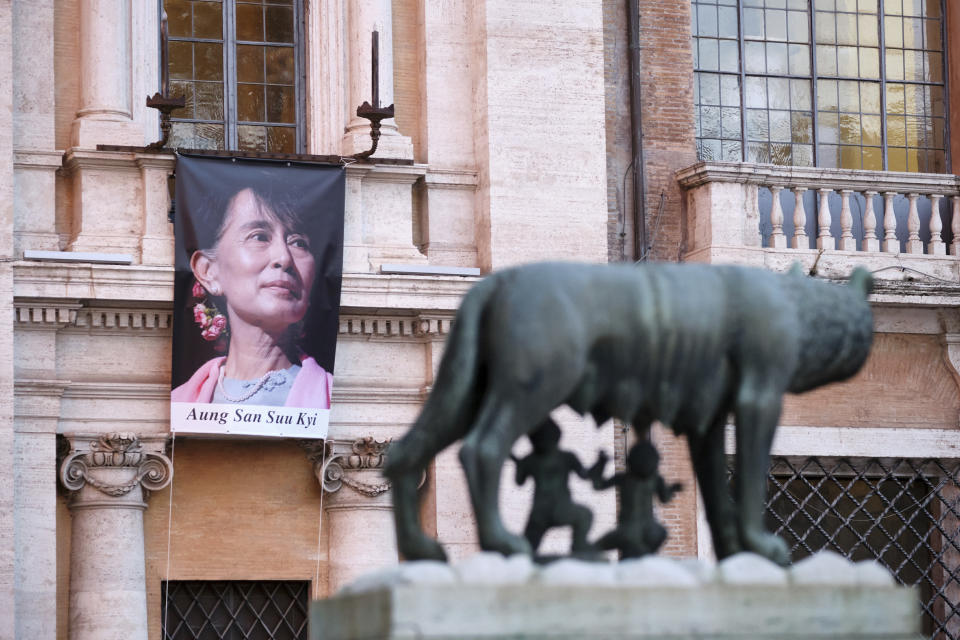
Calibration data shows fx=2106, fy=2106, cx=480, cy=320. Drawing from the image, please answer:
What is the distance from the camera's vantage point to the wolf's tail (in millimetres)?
7992

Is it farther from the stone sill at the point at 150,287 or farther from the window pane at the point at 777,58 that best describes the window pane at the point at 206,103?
the window pane at the point at 777,58

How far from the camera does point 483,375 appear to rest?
816cm

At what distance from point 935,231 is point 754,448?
417 inches

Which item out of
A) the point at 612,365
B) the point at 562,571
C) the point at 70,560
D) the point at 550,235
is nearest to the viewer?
the point at 562,571

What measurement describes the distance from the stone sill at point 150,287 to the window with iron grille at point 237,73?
1.54 m

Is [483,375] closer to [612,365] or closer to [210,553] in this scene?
[612,365]

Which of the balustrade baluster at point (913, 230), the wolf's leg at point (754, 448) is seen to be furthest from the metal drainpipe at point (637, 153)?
the wolf's leg at point (754, 448)

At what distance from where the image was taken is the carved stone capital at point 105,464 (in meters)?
15.6

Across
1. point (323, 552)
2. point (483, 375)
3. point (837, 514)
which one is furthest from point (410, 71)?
point (483, 375)

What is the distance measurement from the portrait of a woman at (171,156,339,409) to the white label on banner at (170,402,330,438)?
2.3 inches

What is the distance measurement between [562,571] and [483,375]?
1038 mm

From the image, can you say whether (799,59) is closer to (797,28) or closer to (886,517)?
(797,28)

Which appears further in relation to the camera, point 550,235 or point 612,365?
point 550,235

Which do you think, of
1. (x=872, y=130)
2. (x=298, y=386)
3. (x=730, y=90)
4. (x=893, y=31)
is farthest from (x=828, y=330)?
(x=893, y=31)
